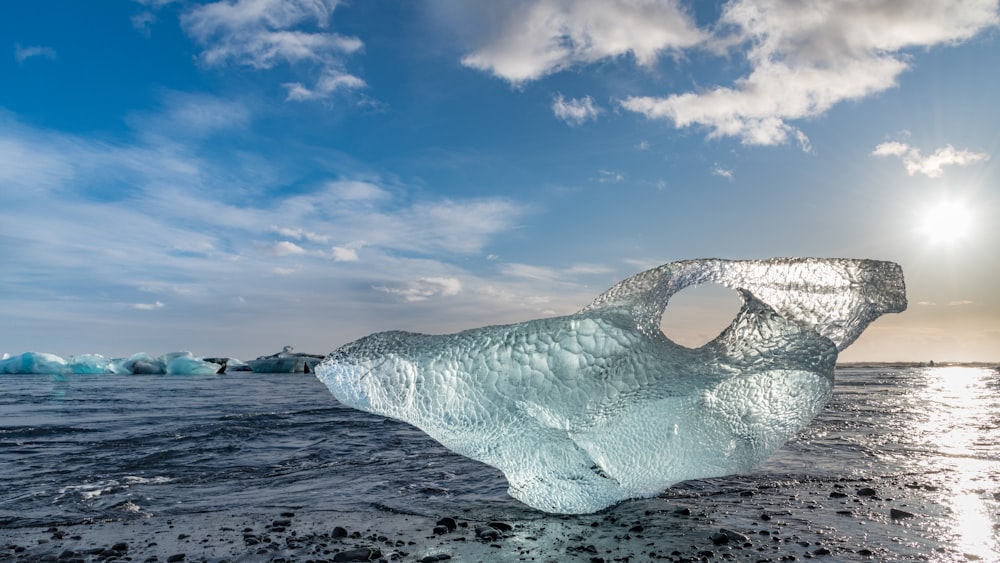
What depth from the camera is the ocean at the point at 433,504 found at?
4836 mm

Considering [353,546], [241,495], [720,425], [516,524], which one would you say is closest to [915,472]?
[720,425]

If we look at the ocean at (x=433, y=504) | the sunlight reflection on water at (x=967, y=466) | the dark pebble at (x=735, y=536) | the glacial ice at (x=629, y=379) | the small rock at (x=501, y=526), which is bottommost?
the sunlight reflection on water at (x=967, y=466)

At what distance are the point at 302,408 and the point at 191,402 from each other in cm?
450

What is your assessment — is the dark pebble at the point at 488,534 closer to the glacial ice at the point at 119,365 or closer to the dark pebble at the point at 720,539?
the dark pebble at the point at 720,539

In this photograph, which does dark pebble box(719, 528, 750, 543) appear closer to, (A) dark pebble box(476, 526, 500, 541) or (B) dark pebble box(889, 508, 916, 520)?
(B) dark pebble box(889, 508, 916, 520)

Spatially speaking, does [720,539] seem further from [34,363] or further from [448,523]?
[34,363]

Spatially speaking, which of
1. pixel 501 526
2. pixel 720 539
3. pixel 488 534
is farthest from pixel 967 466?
pixel 488 534

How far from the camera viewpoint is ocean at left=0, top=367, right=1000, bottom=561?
15.9 feet

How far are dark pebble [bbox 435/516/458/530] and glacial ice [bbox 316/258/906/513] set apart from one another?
62cm

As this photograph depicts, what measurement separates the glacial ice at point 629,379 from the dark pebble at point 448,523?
0.62 metres

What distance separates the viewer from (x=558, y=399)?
5.32 meters

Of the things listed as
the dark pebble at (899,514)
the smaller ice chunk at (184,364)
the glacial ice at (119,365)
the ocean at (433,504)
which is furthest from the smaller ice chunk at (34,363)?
the dark pebble at (899,514)

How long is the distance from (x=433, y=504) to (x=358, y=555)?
187cm

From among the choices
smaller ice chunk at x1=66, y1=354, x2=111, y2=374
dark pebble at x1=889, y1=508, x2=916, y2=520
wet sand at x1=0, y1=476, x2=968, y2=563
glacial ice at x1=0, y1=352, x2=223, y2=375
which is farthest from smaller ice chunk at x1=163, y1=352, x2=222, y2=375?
dark pebble at x1=889, y1=508, x2=916, y2=520
